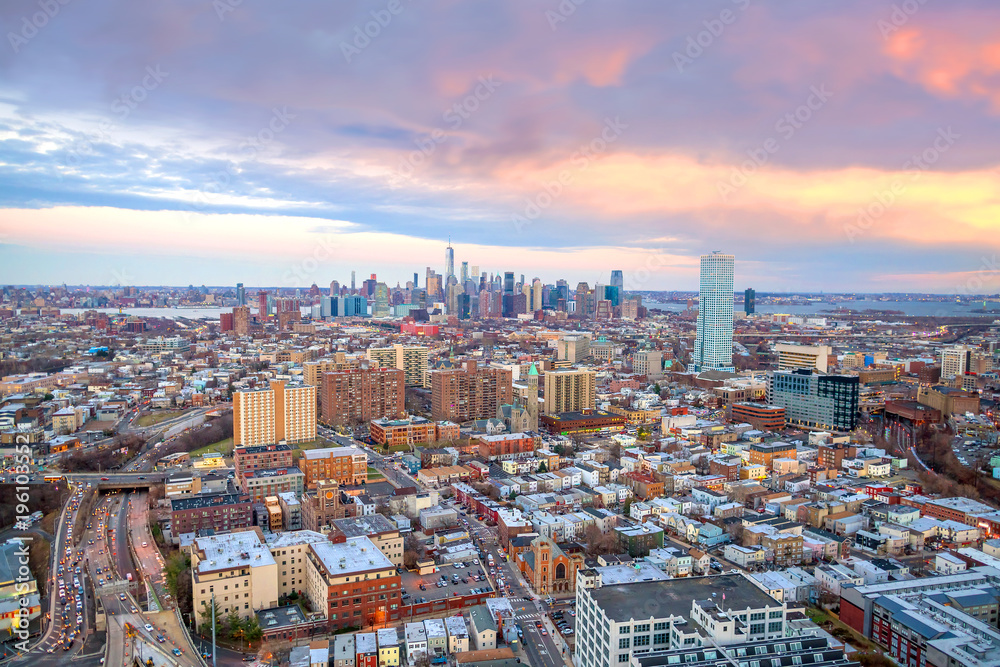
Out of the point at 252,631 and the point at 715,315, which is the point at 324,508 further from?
the point at 715,315

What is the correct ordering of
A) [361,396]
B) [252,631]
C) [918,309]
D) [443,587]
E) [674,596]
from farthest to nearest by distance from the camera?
[918,309] < [361,396] < [443,587] < [252,631] < [674,596]

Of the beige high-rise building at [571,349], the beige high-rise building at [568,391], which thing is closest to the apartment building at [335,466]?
the beige high-rise building at [568,391]

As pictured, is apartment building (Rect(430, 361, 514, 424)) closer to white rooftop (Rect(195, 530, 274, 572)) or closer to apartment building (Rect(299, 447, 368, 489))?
apartment building (Rect(299, 447, 368, 489))

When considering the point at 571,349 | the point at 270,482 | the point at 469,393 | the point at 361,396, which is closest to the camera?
the point at 270,482

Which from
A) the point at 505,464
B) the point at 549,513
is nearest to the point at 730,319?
the point at 505,464

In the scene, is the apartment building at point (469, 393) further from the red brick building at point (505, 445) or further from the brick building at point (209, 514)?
the brick building at point (209, 514)

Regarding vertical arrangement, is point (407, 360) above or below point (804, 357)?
below

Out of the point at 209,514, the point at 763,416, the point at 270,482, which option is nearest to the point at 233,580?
the point at 209,514
